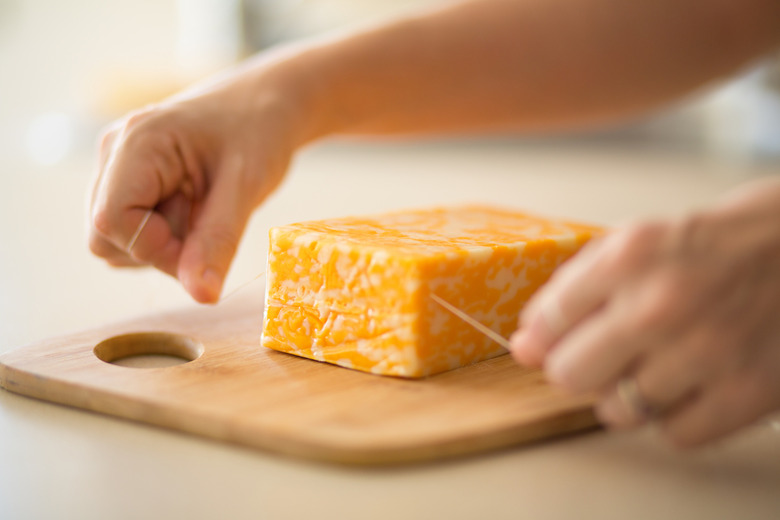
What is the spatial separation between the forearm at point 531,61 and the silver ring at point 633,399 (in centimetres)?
80

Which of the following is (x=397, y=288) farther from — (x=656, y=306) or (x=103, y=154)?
(x=103, y=154)

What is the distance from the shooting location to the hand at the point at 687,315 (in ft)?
2.40

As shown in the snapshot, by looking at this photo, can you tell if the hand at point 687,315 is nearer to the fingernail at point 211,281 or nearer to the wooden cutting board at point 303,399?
the wooden cutting board at point 303,399

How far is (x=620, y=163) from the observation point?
3273mm

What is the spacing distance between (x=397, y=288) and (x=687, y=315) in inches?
15.3

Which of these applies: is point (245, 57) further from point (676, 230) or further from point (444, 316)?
point (676, 230)

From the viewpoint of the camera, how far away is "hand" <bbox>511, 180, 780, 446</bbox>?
73cm

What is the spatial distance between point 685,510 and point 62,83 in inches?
204

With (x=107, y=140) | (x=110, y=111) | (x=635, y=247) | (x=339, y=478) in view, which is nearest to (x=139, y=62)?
(x=110, y=111)

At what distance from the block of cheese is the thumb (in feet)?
0.36

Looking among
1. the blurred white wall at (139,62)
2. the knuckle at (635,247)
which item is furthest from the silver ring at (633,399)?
the blurred white wall at (139,62)

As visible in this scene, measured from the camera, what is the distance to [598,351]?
758 mm

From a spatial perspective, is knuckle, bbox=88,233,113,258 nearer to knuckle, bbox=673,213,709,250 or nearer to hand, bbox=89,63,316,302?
hand, bbox=89,63,316,302

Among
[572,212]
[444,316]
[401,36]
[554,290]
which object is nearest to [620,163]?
[572,212]
